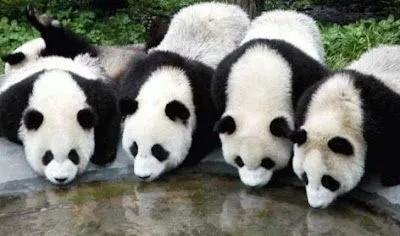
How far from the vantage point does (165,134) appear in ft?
18.1

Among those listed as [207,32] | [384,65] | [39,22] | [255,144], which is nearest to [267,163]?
[255,144]

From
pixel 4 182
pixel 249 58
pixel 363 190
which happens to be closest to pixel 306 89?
pixel 249 58

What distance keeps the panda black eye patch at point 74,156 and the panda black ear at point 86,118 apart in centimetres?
20

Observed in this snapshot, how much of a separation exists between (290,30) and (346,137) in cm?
199

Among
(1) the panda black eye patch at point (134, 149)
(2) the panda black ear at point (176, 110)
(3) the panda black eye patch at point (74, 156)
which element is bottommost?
(3) the panda black eye patch at point (74, 156)

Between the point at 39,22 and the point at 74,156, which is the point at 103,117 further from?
the point at 39,22

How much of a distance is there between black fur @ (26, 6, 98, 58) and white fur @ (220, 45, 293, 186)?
6.95 ft

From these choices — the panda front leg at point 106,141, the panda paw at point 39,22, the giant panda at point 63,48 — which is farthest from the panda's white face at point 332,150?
the panda paw at point 39,22

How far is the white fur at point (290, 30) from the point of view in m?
6.47

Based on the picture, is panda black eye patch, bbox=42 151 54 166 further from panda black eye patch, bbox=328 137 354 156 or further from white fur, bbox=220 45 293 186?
panda black eye patch, bbox=328 137 354 156

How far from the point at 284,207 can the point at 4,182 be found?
6.45 ft

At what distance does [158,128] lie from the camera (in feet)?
18.0

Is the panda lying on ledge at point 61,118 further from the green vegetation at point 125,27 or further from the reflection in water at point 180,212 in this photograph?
the green vegetation at point 125,27

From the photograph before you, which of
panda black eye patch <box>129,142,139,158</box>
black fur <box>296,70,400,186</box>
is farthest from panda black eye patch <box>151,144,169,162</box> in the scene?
black fur <box>296,70,400,186</box>
